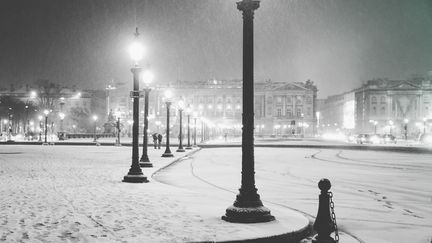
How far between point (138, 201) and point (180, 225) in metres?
3.11

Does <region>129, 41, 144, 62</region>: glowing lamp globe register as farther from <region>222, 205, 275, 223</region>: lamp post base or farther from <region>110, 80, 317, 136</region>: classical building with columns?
<region>110, 80, 317, 136</region>: classical building with columns

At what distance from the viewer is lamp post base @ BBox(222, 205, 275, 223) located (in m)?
9.09

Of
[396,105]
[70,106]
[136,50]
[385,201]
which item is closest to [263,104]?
[396,105]

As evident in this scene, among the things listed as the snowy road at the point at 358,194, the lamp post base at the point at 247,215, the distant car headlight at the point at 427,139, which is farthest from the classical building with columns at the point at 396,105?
the lamp post base at the point at 247,215

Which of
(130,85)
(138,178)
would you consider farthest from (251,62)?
(130,85)

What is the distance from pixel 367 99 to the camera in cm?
16738

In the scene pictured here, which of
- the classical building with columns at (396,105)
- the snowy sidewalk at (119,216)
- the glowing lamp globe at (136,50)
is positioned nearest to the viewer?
the snowy sidewalk at (119,216)

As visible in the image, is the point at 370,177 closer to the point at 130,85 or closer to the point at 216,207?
the point at 216,207

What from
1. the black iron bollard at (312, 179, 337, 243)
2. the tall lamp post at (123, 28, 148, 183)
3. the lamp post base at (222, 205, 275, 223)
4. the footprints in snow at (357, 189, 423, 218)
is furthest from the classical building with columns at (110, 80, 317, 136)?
the black iron bollard at (312, 179, 337, 243)

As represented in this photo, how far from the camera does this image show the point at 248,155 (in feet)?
31.3

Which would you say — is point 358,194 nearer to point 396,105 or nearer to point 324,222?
point 324,222

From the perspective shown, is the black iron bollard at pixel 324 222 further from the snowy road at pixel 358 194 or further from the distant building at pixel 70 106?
the distant building at pixel 70 106

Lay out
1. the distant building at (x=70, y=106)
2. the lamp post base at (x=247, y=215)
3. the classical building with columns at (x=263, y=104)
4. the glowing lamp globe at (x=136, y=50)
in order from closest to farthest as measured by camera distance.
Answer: the lamp post base at (x=247, y=215) → the glowing lamp globe at (x=136, y=50) → the distant building at (x=70, y=106) → the classical building with columns at (x=263, y=104)

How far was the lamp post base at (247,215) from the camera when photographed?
9094 mm
